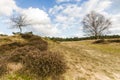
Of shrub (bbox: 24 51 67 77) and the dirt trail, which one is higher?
shrub (bbox: 24 51 67 77)

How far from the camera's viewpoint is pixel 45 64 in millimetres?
12422

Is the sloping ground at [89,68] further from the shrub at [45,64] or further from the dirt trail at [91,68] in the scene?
the shrub at [45,64]

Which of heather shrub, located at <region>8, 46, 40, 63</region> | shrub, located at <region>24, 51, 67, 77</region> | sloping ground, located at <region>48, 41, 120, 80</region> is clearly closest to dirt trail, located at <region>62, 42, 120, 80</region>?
sloping ground, located at <region>48, 41, 120, 80</region>

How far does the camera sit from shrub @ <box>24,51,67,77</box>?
40.1 feet

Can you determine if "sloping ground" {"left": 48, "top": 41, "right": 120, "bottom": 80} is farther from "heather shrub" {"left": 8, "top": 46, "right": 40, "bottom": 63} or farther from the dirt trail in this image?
"heather shrub" {"left": 8, "top": 46, "right": 40, "bottom": 63}

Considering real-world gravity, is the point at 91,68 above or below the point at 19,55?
below

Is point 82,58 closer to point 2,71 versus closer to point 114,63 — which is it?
point 114,63

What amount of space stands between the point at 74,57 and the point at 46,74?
4.24 meters

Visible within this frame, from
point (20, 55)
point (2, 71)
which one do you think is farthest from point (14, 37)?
point (2, 71)

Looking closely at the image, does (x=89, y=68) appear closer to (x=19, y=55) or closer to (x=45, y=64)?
(x=45, y=64)

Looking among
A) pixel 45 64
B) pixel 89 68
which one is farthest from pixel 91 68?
pixel 45 64

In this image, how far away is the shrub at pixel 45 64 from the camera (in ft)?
40.1

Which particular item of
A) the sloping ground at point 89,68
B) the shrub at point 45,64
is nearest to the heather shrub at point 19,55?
the shrub at point 45,64

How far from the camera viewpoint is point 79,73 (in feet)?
43.5
